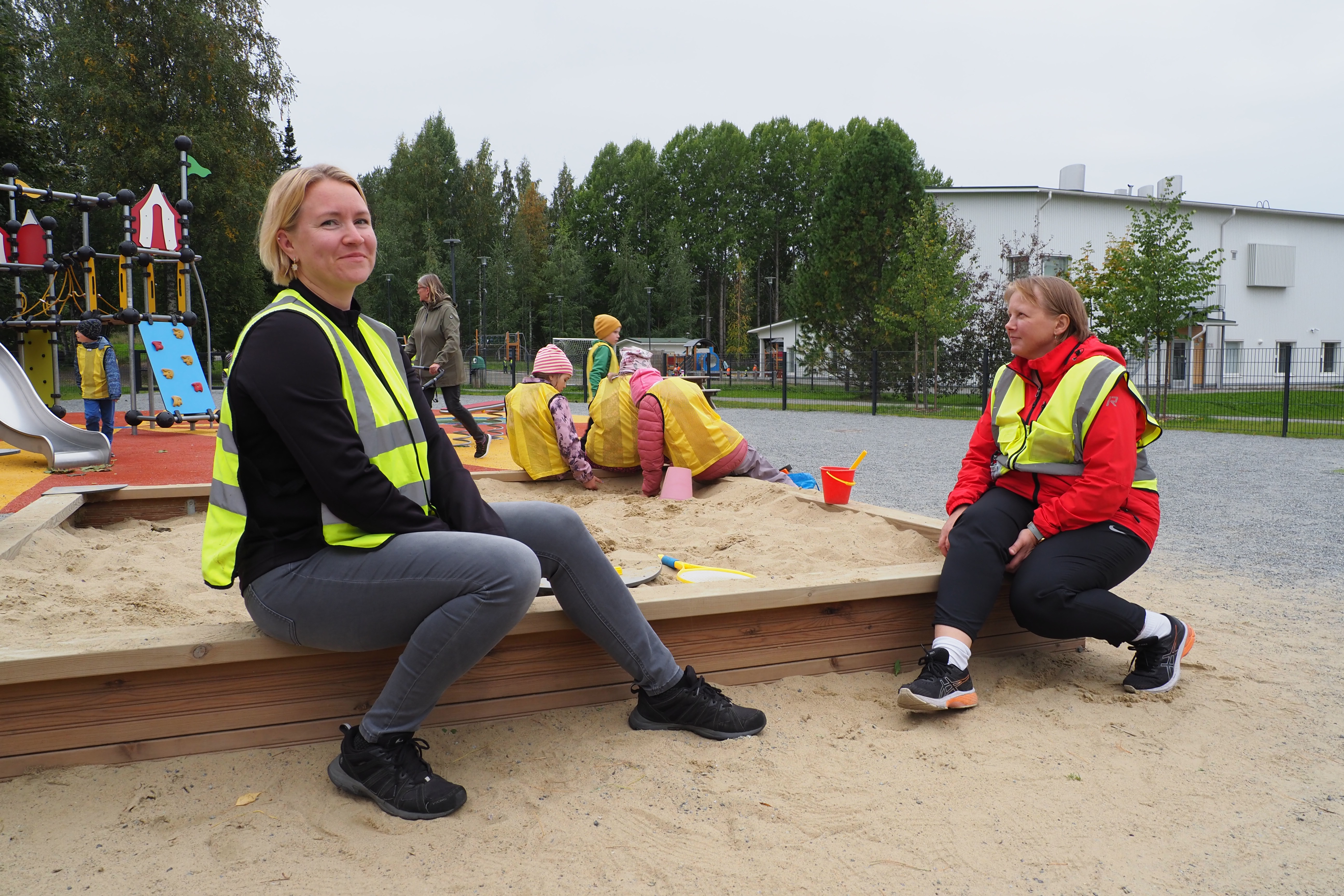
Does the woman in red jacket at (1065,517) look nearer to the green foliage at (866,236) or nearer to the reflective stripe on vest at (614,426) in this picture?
the reflective stripe on vest at (614,426)

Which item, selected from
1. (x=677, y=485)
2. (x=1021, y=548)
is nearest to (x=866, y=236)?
(x=677, y=485)

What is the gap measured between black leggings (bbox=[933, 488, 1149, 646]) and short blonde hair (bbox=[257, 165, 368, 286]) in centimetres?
191

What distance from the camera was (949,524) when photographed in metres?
2.94

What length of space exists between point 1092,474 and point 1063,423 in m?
0.17

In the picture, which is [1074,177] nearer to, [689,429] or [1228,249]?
[1228,249]

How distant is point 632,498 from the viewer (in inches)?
204

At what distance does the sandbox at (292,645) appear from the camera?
6.38ft

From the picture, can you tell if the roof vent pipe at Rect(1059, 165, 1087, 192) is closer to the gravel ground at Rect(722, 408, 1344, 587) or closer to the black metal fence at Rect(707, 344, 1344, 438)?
the black metal fence at Rect(707, 344, 1344, 438)

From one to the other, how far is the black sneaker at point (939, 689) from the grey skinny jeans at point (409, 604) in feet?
3.43

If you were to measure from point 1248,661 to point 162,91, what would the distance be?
26723 millimetres

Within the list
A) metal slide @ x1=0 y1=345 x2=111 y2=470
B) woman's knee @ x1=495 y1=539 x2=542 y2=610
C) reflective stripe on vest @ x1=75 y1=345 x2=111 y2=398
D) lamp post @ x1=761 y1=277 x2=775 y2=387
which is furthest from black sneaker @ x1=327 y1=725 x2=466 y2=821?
lamp post @ x1=761 y1=277 x2=775 y2=387

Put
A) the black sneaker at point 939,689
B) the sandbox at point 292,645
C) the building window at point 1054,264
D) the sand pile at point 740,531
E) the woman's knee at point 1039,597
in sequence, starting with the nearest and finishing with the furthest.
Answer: the sandbox at point 292,645 → the black sneaker at point 939,689 → the woman's knee at point 1039,597 → the sand pile at point 740,531 → the building window at point 1054,264

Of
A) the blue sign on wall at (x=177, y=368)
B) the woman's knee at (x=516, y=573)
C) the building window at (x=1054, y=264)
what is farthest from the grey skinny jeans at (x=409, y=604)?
the building window at (x=1054, y=264)

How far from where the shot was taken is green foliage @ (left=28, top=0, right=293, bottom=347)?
22.3 metres
